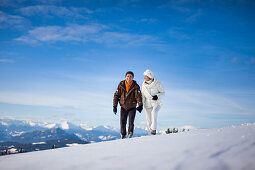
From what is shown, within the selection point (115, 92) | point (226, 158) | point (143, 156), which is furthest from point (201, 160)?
point (115, 92)

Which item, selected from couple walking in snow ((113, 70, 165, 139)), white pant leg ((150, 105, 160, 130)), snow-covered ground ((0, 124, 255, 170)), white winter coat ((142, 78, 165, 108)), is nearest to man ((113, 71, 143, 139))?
couple walking in snow ((113, 70, 165, 139))

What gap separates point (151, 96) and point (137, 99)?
1.76 feet

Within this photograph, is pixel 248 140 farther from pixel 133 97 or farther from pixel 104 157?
pixel 133 97

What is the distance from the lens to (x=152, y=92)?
25.4 ft

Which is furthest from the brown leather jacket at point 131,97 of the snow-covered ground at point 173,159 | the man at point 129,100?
the snow-covered ground at point 173,159

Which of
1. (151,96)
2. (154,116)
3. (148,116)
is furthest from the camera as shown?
(148,116)

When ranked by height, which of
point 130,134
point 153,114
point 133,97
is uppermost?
point 133,97

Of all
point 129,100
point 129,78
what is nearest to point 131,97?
point 129,100

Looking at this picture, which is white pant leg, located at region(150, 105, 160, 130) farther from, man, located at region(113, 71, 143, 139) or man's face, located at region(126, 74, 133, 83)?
man's face, located at region(126, 74, 133, 83)

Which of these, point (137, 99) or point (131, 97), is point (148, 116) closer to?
point (137, 99)

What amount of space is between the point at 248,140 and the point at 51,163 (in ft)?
8.89

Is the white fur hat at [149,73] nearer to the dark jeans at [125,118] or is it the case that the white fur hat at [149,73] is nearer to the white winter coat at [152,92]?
the white winter coat at [152,92]

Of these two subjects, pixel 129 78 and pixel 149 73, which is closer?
pixel 129 78

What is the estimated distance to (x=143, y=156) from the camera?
8.87ft
